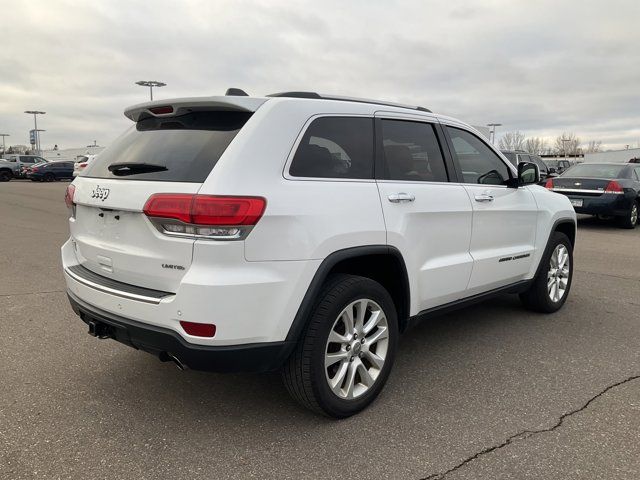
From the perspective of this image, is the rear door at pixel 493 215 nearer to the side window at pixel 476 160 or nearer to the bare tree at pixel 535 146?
the side window at pixel 476 160

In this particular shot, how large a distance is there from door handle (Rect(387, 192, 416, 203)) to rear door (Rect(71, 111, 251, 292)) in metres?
1.01

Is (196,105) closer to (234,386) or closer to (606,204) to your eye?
(234,386)

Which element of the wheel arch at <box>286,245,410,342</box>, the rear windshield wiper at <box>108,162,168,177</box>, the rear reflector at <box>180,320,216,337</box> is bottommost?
the rear reflector at <box>180,320,216,337</box>

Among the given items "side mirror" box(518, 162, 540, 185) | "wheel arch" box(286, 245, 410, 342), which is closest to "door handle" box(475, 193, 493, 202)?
"side mirror" box(518, 162, 540, 185)

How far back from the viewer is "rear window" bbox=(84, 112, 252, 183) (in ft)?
8.95

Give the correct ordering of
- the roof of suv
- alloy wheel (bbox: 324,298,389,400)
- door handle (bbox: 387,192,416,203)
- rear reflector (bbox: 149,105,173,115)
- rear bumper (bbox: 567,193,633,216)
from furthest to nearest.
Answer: rear bumper (bbox: 567,193,633,216) < door handle (bbox: 387,192,416,203) < rear reflector (bbox: 149,105,173,115) < alloy wheel (bbox: 324,298,389,400) < the roof of suv

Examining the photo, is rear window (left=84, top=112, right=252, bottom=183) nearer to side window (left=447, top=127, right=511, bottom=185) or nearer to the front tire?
the front tire

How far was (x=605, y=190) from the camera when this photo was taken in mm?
11914

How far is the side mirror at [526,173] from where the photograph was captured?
14.8ft

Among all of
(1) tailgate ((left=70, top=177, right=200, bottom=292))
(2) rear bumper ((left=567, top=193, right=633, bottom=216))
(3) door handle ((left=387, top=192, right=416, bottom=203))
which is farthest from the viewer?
(2) rear bumper ((left=567, top=193, right=633, bottom=216))

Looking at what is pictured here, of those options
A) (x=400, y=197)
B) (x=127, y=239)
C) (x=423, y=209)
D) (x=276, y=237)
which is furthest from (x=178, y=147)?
(x=423, y=209)

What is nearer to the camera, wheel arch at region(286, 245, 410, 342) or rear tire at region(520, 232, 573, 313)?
wheel arch at region(286, 245, 410, 342)

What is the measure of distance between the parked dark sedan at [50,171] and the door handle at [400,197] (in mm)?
35928

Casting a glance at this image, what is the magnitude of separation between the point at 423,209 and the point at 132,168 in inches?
71.1
